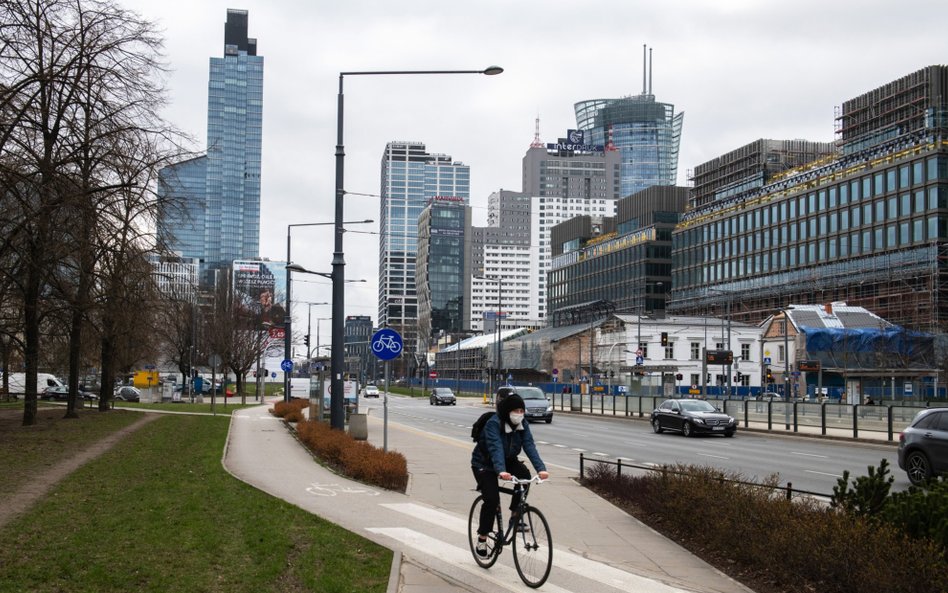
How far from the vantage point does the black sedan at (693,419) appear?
33.2 meters

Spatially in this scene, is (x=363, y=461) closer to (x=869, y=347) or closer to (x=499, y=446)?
(x=499, y=446)

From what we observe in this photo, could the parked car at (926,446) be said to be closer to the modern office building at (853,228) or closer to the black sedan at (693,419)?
the black sedan at (693,419)

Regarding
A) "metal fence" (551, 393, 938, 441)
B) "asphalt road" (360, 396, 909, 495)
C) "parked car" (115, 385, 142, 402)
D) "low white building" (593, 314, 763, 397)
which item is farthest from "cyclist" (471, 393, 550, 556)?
"low white building" (593, 314, 763, 397)

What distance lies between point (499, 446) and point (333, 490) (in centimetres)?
676

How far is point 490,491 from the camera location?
337 inches

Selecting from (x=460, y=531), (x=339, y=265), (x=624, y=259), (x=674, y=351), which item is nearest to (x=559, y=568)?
(x=460, y=531)

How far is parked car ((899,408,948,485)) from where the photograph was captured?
16.4m

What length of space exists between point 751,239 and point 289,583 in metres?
106

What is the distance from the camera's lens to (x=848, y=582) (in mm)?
7227

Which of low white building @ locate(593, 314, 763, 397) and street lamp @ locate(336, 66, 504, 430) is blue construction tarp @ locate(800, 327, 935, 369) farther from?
street lamp @ locate(336, 66, 504, 430)

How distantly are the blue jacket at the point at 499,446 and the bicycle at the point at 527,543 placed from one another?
0.20 m

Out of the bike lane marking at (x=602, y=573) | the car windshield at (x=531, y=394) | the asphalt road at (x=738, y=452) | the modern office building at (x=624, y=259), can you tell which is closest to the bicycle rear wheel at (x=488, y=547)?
the bike lane marking at (x=602, y=573)

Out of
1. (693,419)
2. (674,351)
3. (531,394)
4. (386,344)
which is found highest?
(386,344)

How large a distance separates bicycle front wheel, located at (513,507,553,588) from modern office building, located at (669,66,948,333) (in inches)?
3003
